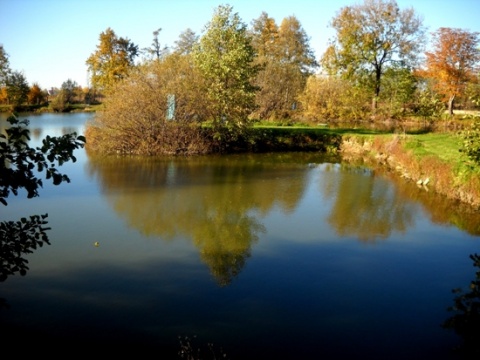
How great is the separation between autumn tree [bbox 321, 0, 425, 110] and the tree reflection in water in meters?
27.5

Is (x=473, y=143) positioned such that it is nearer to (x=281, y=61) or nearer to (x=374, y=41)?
(x=374, y=41)

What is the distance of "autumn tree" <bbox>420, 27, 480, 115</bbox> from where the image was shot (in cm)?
3669

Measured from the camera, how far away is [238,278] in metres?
8.10

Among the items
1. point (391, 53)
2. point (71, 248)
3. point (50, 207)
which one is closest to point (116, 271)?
point (71, 248)

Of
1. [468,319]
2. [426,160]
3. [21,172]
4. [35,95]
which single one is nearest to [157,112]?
[426,160]

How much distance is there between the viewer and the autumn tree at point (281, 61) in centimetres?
3497

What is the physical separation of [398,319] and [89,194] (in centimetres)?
1079

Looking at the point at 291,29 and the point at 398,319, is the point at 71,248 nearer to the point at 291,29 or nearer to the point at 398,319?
the point at 398,319

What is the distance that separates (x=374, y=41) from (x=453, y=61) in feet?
33.9

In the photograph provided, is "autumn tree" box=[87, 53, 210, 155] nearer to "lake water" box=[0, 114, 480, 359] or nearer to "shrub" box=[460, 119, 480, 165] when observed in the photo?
"lake water" box=[0, 114, 480, 359]

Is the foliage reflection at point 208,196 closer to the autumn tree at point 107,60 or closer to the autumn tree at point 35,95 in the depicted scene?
the autumn tree at point 107,60

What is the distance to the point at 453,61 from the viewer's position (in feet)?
122

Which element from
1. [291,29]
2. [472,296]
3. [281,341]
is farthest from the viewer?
[291,29]

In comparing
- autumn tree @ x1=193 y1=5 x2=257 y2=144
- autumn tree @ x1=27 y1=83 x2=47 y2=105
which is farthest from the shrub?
autumn tree @ x1=27 y1=83 x2=47 y2=105
